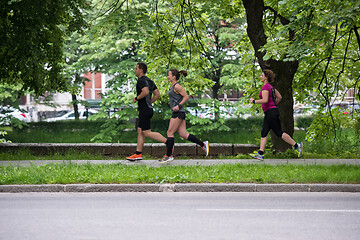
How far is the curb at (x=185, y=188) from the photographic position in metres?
8.16

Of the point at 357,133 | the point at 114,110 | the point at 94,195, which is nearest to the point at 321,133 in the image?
the point at 357,133

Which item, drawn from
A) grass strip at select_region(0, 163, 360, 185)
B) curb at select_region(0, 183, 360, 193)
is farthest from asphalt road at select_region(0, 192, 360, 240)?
grass strip at select_region(0, 163, 360, 185)

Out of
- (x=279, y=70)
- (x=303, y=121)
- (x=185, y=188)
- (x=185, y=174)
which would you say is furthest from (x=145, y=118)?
(x=303, y=121)

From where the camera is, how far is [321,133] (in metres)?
13.5

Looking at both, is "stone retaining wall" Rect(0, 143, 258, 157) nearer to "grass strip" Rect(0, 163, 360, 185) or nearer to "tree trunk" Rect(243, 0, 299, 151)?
"tree trunk" Rect(243, 0, 299, 151)

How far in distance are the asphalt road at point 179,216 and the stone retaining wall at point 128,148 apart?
469cm

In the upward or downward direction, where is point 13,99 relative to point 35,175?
upward

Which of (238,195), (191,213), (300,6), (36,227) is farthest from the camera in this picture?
(300,6)

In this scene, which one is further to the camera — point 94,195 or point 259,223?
point 94,195

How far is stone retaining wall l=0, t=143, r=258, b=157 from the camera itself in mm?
12711

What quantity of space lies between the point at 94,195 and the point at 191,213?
7.41ft

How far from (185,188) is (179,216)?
201 centimetres

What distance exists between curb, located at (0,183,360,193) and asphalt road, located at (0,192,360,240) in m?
0.22

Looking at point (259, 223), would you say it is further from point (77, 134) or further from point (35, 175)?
point (77, 134)
